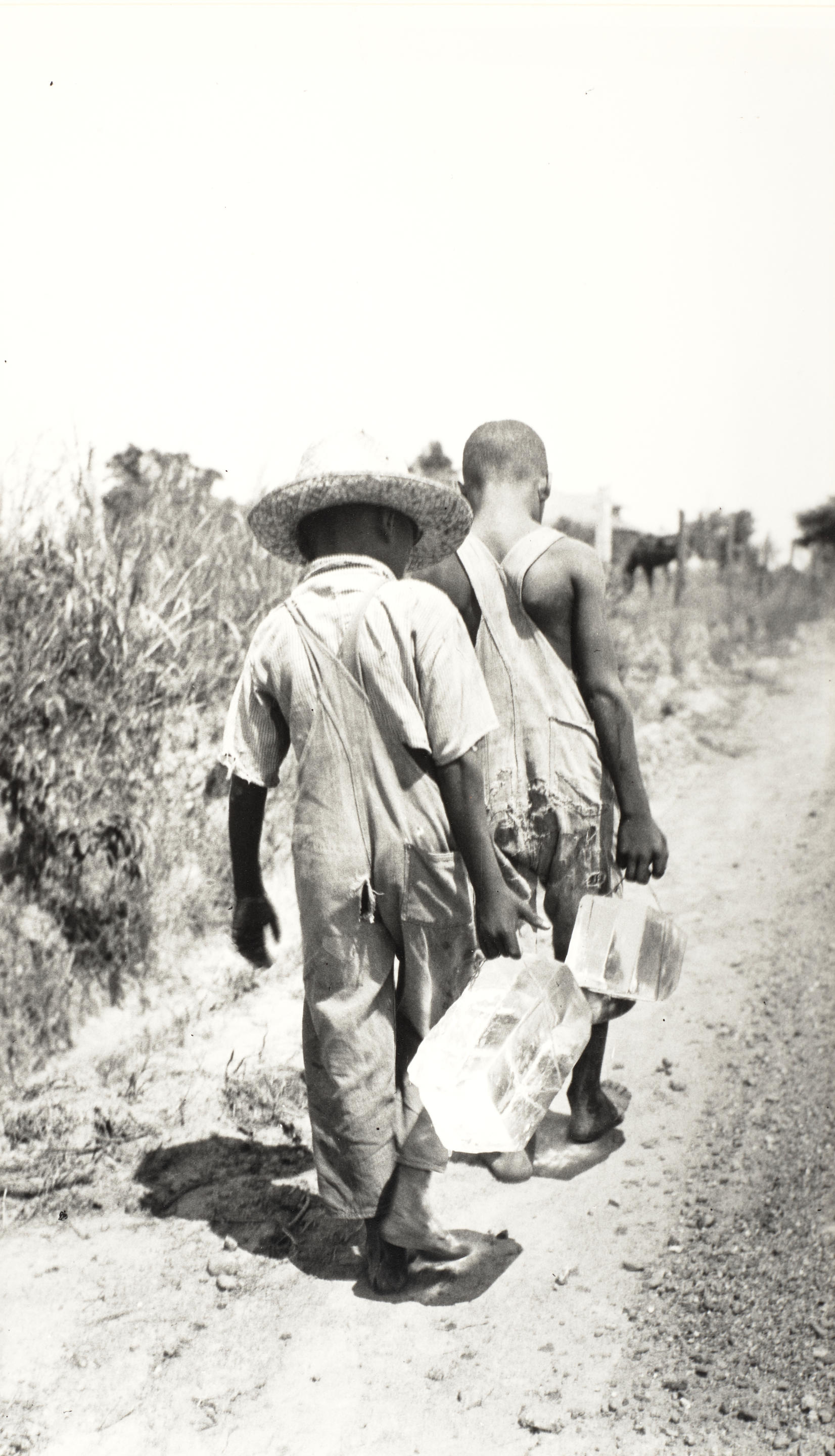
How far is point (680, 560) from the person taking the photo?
12781mm

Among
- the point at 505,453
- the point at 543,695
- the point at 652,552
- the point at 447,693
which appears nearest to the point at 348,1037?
the point at 447,693

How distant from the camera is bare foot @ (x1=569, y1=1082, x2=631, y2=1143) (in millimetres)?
3039

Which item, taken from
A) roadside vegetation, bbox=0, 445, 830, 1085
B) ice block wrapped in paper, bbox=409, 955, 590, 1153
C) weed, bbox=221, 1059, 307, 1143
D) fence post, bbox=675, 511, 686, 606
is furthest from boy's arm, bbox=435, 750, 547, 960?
fence post, bbox=675, 511, 686, 606

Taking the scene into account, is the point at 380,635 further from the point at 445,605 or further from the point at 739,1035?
the point at 739,1035

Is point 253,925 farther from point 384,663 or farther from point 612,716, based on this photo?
point 612,716

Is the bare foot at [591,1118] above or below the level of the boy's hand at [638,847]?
below

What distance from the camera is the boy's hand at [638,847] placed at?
9.31 feet

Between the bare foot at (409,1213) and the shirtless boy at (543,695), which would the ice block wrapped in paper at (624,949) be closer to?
the shirtless boy at (543,695)

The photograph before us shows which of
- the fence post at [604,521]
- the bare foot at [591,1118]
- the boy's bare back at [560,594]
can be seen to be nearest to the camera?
the boy's bare back at [560,594]

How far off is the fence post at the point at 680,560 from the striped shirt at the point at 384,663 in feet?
34.8

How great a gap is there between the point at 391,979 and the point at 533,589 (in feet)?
3.14

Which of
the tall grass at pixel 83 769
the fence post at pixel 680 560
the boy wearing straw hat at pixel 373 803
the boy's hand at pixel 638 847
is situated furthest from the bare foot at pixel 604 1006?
the fence post at pixel 680 560

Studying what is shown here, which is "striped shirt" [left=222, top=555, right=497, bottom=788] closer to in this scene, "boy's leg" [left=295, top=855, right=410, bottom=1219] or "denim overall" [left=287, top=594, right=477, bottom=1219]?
"denim overall" [left=287, top=594, right=477, bottom=1219]

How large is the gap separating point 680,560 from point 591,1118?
1045cm
